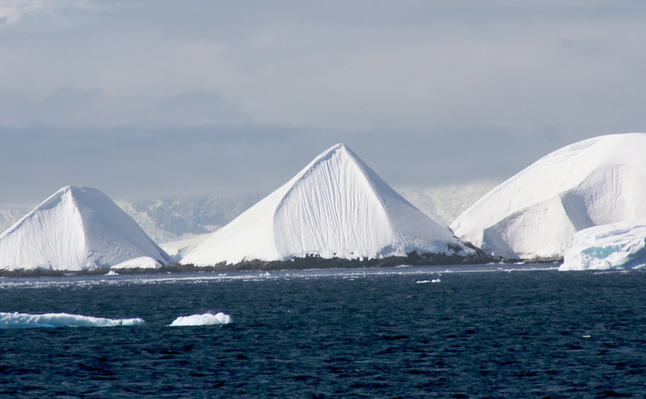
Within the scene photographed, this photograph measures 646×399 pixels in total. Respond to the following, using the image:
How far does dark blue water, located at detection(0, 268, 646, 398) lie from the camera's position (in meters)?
23.1

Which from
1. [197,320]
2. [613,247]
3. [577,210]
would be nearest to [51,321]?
[197,320]

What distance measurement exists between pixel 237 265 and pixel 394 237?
34.7m

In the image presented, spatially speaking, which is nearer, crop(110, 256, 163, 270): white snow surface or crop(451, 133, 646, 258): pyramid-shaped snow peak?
crop(451, 133, 646, 258): pyramid-shaped snow peak

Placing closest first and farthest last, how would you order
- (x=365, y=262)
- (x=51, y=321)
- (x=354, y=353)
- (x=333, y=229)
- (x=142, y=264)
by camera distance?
(x=354, y=353), (x=51, y=321), (x=365, y=262), (x=333, y=229), (x=142, y=264)

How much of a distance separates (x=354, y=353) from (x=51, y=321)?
1783cm

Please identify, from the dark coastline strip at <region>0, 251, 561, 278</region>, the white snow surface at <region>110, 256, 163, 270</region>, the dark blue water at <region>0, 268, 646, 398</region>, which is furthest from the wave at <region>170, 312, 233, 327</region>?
the white snow surface at <region>110, 256, 163, 270</region>

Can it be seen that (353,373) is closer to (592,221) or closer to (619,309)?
(619,309)

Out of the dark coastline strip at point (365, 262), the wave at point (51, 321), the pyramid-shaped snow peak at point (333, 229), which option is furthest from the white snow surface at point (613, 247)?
the wave at point (51, 321)

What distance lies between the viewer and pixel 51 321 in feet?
130

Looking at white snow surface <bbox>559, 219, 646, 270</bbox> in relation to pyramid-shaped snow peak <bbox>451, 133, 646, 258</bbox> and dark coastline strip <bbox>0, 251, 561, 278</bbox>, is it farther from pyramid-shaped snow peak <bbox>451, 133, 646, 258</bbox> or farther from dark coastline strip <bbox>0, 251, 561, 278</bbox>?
pyramid-shaped snow peak <bbox>451, 133, 646, 258</bbox>

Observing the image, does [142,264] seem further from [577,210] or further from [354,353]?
[354,353]

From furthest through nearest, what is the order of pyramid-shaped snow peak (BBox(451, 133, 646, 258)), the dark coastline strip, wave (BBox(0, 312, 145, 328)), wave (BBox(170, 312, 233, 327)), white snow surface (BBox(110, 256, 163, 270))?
white snow surface (BBox(110, 256, 163, 270))
pyramid-shaped snow peak (BBox(451, 133, 646, 258))
the dark coastline strip
wave (BBox(170, 312, 233, 327))
wave (BBox(0, 312, 145, 328))

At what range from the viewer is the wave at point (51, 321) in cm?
3888

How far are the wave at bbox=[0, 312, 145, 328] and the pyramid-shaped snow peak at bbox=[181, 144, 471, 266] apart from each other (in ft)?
411
